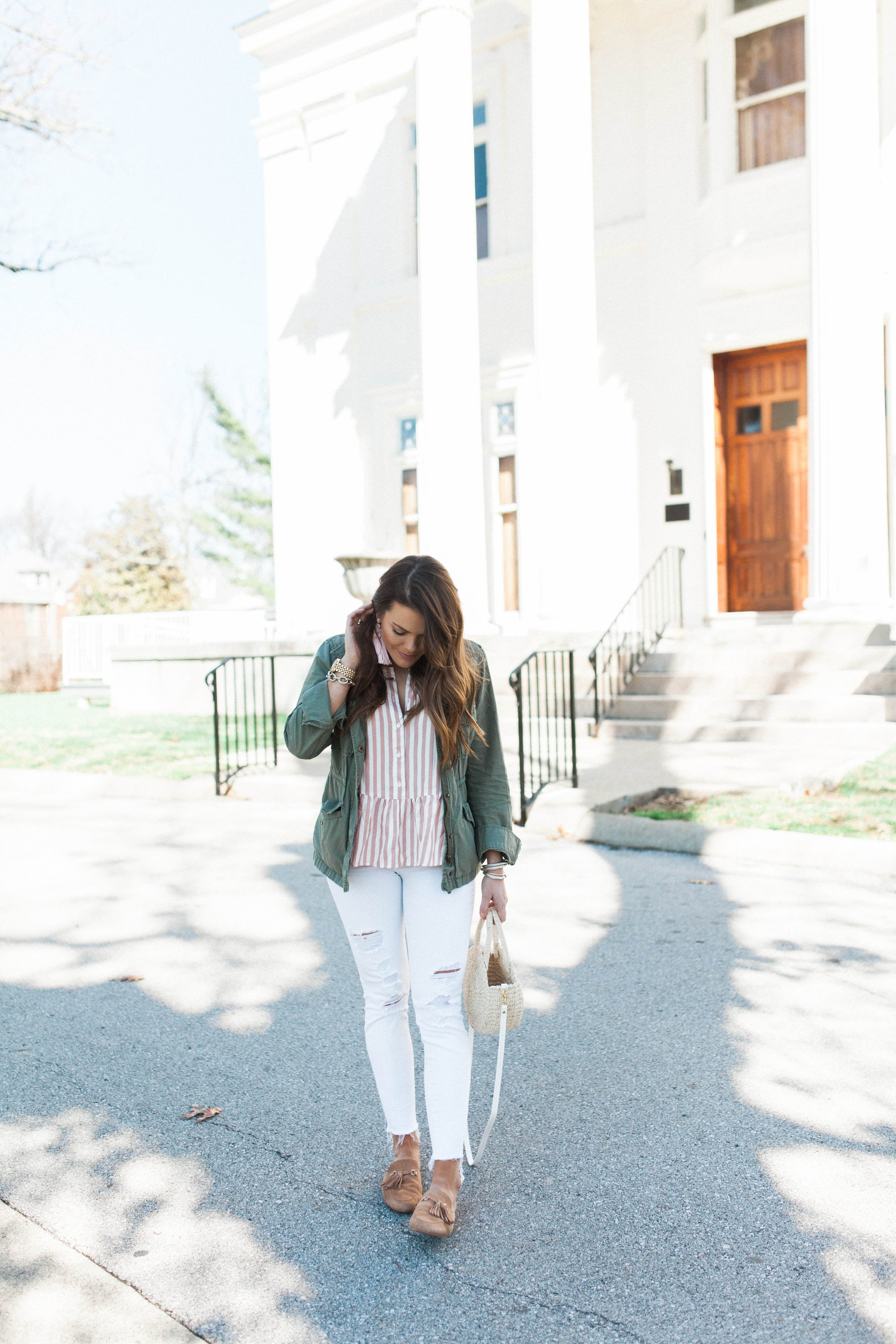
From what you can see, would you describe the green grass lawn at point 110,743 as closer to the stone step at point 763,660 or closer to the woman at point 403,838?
the stone step at point 763,660

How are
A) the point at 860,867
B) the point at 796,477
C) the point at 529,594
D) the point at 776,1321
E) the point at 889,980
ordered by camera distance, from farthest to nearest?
the point at 529,594 → the point at 796,477 → the point at 860,867 → the point at 889,980 → the point at 776,1321

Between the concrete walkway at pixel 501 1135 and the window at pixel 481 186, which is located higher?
the window at pixel 481 186

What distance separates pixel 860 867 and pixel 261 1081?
3.86 meters

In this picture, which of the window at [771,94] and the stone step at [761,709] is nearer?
the stone step at [761,709]

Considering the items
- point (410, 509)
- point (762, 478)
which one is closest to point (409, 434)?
point (410, 509)

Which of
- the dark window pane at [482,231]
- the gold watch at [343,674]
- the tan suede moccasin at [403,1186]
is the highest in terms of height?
the dark window pane at [482,231]

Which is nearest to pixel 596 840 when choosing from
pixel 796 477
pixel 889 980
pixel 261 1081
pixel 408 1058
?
pixel 889 980

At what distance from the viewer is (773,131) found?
1368cm

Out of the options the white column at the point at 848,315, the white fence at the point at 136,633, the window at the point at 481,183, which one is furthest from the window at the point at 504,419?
the white column at the point at 848,315

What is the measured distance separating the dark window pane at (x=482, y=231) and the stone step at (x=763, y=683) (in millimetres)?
7911

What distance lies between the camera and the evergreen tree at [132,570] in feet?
113

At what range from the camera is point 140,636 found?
22656 millimetres

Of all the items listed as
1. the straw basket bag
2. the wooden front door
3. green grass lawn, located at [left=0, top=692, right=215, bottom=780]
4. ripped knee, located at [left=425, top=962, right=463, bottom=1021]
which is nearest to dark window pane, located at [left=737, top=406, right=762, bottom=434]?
the wooden front door

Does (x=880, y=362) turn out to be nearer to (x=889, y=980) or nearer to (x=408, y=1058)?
(x=889, y=980)
